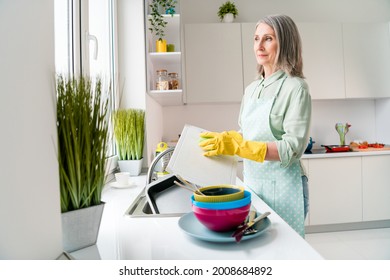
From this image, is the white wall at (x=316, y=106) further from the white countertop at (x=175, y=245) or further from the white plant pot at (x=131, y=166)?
the white countertop at (x=175, y=245)

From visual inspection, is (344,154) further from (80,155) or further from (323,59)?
(80,155)

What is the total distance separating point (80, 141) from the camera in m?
0.49

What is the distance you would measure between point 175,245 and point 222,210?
0.41ft

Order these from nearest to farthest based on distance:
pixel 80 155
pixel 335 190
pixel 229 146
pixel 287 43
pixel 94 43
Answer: pixel 80 155
pixel 229 146
pixel 287 43
pixel 94 43
pixel 335 190

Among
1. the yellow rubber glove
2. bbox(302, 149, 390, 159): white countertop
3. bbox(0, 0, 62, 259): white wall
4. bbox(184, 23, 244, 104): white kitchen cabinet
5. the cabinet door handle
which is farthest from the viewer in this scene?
bbox(184, 23, 244, 104): white kitchen cabinet

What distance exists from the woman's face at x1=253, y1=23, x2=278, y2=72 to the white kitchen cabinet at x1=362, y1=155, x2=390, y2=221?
1.85 meters

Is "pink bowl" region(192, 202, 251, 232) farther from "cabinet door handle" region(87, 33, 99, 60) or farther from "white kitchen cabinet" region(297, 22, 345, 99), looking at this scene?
"white kitchen cabinet" region(297, 22, 345, 99)

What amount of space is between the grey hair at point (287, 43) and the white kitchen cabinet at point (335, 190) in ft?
4.95

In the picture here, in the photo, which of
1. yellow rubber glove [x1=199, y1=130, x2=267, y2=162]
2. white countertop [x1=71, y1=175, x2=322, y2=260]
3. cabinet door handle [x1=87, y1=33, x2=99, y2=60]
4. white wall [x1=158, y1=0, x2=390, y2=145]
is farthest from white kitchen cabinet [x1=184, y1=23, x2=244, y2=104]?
white countertop [x1=71, y1=175, x2=322, y2=260]

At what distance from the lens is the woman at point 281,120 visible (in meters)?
0.99

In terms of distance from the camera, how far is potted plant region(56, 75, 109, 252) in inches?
18.4

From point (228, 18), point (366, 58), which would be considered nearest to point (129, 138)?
point (228, 18)
